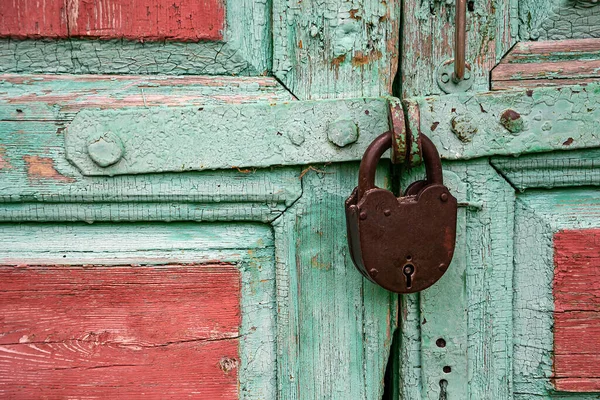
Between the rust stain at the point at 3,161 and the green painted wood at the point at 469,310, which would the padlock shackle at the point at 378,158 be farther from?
the rust stain at the point at 3,161

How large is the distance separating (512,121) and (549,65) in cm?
10

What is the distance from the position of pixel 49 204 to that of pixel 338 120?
0.38 m

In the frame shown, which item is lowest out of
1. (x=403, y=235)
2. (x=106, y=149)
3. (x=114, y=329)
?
(x=114, y=329)

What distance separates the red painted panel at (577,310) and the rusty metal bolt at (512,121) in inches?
6.0

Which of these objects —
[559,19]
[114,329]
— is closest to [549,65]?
[559,19]

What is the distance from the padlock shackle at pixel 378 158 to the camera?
0.59 metres

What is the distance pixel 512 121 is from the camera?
651 millimetres

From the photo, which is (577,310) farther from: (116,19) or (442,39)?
(116,19)

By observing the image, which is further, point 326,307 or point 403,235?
point 326,307

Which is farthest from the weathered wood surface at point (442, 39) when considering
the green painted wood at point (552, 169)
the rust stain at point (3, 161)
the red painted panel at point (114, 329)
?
the rust stain at point (3, 161)

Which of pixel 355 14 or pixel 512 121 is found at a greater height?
pixel 355 14

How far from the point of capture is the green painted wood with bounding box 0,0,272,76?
667 mm

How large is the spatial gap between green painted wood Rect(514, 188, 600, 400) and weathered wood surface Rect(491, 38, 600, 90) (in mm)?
144

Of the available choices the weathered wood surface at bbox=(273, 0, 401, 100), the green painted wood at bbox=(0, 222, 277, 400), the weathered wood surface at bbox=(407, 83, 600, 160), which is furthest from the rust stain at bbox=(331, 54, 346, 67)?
the green painted wood at bbox=(0, 222, 277, 400)
